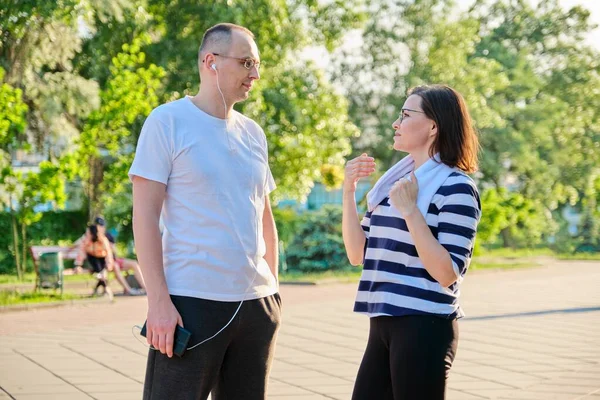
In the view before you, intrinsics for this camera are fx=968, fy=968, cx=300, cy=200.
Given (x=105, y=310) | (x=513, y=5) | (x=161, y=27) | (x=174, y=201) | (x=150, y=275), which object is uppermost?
(x=513, y=5)

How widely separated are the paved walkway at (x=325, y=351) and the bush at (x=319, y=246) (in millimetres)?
8529

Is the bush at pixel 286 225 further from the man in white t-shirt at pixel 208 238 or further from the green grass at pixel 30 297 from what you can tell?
the man in white t-shirt at pixel 208 238

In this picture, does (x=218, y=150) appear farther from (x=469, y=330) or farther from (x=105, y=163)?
(x=105, y=163)

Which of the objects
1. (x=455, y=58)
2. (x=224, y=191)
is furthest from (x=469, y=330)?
(x=455, y=58)

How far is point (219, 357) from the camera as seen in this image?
338 centimetres

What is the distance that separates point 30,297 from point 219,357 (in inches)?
492

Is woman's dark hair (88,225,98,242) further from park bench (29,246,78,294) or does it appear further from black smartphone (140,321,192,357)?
black smartphone (140,321,192,357)

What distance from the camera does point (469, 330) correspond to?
10992 mm

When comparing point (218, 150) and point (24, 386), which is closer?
point (218, 150)

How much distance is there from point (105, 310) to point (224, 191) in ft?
36.3

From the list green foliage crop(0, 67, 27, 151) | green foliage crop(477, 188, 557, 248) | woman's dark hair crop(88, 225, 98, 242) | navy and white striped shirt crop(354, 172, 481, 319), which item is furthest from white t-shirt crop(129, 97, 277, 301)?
green foliage crop(477, 188, 557, 248)

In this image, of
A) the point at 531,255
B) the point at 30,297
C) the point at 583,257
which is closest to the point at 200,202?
the point at 30,297

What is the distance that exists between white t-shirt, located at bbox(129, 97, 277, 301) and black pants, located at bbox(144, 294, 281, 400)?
0.17ft

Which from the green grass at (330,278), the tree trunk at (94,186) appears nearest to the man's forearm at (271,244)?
the green grass at (330,278)
